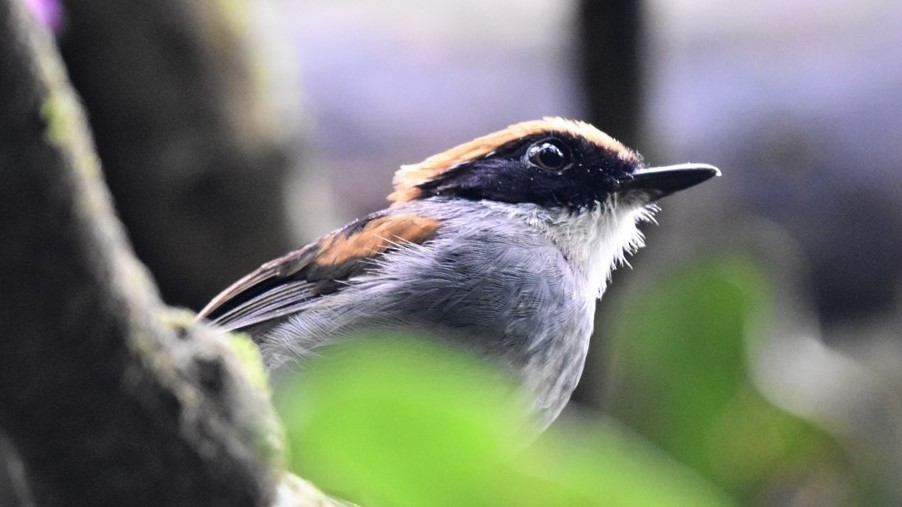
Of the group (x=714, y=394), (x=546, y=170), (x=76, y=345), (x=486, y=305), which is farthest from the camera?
(x=546, y=170)

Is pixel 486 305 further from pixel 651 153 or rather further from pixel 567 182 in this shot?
pixel 651 153

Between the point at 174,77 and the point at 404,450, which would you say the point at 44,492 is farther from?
the point at 174,77

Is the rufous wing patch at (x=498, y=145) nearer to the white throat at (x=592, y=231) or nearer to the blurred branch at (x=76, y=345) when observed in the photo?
the white throat at (x=592, y=231)

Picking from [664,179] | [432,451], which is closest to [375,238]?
[664,179]

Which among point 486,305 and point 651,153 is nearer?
point 486,305

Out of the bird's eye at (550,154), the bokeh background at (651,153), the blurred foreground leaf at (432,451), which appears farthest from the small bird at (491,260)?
the blurred foreground leaf at (432,451)

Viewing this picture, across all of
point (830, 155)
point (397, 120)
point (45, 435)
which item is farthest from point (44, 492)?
point (830, 155)

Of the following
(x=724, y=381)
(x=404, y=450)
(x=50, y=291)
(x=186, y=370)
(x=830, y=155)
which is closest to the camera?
(x=404, y=450)

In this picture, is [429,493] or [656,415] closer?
[429,493]
